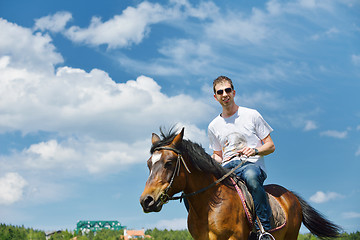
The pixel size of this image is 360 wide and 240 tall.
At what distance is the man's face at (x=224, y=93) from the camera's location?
7.08 metres

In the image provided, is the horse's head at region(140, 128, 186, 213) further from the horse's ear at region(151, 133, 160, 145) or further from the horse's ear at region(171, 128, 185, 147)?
the horse's ear at region(151, 133, 160, 145)

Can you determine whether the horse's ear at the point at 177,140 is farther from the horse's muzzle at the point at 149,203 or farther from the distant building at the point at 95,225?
the distant building at the point at 95,225

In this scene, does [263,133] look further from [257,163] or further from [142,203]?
[142,203]

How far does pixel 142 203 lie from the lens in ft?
17.6

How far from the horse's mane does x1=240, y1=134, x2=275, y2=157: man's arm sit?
1.76 ft

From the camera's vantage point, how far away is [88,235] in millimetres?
35281

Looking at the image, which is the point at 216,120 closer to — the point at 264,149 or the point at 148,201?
the point at 264,149

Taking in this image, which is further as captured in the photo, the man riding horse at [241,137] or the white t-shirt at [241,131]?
the white t-shirt at [241,131]

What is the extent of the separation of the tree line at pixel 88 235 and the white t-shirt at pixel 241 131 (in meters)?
20.8

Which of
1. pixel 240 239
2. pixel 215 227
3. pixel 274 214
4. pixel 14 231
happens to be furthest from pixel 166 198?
pixel 14 231

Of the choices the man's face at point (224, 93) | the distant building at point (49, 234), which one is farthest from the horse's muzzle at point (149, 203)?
the distant building at point (49, 234)

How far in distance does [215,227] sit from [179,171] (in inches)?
41.6

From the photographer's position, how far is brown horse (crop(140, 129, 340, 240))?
5.58 meters

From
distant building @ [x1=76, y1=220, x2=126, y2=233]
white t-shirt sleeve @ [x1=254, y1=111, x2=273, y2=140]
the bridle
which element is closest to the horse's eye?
the bridle
